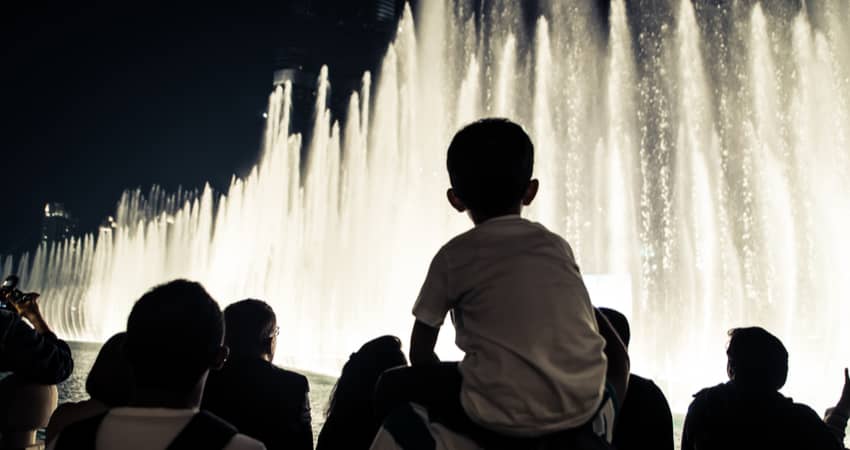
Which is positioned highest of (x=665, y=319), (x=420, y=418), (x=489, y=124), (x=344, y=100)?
(x=344, y=100)

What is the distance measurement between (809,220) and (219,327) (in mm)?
15472

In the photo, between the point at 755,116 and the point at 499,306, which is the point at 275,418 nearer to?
the point at 499,306

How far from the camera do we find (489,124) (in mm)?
1754

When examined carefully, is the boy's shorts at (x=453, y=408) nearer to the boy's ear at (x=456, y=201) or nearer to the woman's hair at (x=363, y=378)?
the boy's ear at (x=456, y=201)

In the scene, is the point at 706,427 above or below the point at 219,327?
below

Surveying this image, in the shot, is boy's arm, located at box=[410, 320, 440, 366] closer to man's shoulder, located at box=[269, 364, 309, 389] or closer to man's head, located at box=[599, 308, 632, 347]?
man's head, located at box=[599, 308, 632, 347]

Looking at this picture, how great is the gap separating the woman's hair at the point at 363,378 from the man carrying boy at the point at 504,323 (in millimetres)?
1695

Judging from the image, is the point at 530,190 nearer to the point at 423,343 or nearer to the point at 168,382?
the point at 423,343

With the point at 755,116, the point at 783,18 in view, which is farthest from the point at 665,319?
the point at 783,18

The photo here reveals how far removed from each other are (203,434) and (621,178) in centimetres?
1808

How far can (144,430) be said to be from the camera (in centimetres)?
173

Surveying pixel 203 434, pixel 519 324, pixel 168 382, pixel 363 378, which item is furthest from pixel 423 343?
pixel 363 378

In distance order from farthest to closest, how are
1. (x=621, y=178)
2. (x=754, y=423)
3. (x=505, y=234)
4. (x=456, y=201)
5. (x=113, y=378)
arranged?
1. (x=621, y=178)
2. (x=754, y=423)
3. (x=113, y=378)
4. (x=456, y=201)
5. (x=505, y=234)

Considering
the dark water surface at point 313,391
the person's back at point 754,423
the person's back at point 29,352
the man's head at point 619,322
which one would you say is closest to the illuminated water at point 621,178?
the dark water surface at point 313,391
